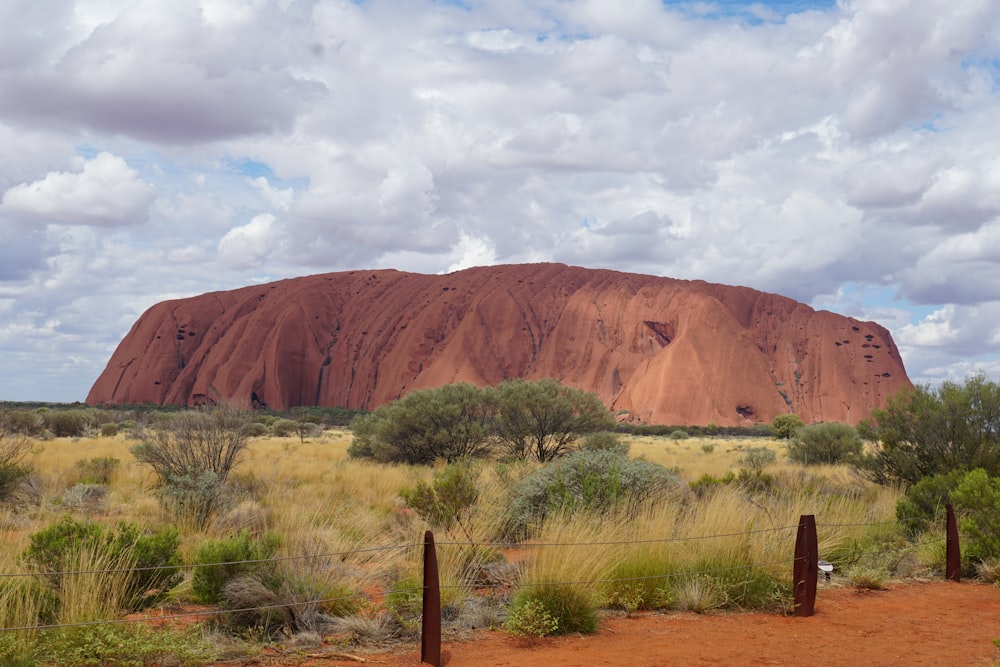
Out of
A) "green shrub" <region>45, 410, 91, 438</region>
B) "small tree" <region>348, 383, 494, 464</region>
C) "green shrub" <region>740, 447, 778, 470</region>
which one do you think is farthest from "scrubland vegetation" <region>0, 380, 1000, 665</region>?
"green shrub" <region>45, 410, 91, 438</region>

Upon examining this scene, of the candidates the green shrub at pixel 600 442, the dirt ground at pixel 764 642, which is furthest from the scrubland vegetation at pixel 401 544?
the green shrub at pixel 600 442

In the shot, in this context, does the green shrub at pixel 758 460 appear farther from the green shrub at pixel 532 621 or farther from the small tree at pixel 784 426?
the small tree at pixel 784 426

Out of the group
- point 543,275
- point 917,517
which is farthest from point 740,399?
point 917,517

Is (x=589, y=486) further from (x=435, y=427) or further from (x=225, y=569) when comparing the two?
(x=435, y=427)

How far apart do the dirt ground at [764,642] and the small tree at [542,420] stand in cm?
1368

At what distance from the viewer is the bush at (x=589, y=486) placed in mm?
10570

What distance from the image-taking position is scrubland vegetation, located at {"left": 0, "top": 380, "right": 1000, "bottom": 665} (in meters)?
6.63

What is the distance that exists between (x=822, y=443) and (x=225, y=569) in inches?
941

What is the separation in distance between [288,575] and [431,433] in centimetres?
1523

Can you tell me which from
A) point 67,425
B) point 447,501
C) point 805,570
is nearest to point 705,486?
point 447,501

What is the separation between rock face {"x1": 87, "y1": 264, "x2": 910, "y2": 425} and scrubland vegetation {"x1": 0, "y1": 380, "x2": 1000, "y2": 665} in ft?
225

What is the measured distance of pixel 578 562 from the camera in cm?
739

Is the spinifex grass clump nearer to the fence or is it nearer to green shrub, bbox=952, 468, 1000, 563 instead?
the fence

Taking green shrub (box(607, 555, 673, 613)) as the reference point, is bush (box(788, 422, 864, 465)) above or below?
above
